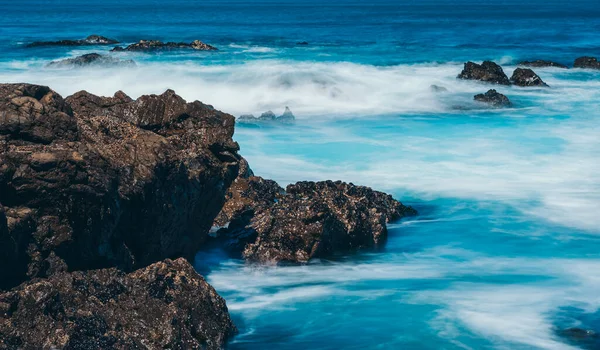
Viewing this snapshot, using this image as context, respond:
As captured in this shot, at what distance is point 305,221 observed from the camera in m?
12.6

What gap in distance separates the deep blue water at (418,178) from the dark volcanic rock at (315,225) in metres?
0.30

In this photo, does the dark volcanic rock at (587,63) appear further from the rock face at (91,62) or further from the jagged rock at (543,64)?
the rock face at (91,62)

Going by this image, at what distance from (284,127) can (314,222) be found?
12.3m

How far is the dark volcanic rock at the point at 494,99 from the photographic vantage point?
29.3 meters

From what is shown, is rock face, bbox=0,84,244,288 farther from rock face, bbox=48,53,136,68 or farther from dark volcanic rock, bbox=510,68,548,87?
rock face, bbox=48,53,136,68

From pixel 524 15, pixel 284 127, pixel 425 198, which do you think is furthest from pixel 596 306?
pixel 524 15

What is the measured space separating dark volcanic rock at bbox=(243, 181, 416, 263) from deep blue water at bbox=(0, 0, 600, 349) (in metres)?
0.30

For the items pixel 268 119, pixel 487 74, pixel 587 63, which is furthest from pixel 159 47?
pixel 268 119

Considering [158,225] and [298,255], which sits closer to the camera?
[158,225]

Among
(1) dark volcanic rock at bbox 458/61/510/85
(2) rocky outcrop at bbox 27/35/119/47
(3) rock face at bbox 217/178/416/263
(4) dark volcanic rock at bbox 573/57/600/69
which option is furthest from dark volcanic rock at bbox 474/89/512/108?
(2) rocky outcrop at bbox 27/35/119/47

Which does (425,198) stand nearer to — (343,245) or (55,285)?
(343,245)

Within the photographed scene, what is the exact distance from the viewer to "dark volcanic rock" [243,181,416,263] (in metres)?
12.5

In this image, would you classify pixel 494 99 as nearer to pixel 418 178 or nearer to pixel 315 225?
pixel 418 178

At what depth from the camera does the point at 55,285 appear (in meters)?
8.55
